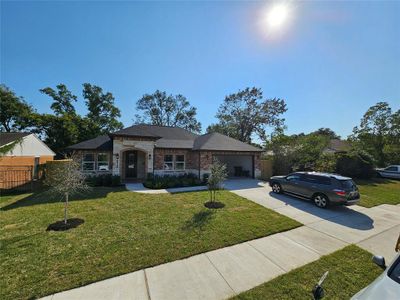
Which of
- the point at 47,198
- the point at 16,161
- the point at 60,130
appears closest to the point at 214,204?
the point at 47,198

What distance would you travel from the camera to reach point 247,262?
15.6 ft

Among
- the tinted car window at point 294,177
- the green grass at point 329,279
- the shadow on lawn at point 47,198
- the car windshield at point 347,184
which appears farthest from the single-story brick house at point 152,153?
the green grass at point 329,279

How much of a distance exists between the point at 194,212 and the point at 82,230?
13.6ft

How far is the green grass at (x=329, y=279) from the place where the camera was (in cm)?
366

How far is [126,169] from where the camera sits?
1661 cm

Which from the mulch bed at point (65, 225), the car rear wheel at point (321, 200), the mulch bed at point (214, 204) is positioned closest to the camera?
the mulch bed at point (65, 225)

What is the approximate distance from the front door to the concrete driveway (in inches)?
407

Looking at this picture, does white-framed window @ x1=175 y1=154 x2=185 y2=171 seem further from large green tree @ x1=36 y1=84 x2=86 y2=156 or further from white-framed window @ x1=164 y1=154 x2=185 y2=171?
large green tree @ x1=36 y1=84 x2=86 y2=156

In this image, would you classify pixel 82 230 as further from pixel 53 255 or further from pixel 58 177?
pixel 58 177

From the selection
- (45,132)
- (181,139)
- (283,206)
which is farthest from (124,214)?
(45,132)

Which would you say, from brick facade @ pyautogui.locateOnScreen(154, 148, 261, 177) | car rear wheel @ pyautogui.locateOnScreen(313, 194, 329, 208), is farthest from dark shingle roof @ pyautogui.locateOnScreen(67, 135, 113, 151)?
car rear wheel @ pyautogui.locateOnScreen(313, 194, 329, 208)

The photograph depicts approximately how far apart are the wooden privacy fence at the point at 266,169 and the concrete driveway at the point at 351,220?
25.1 ft

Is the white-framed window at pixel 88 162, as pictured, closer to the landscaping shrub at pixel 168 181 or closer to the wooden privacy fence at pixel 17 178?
the wooden privacy fence at pixel 17 178

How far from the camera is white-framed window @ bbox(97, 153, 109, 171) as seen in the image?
50.5 ft
